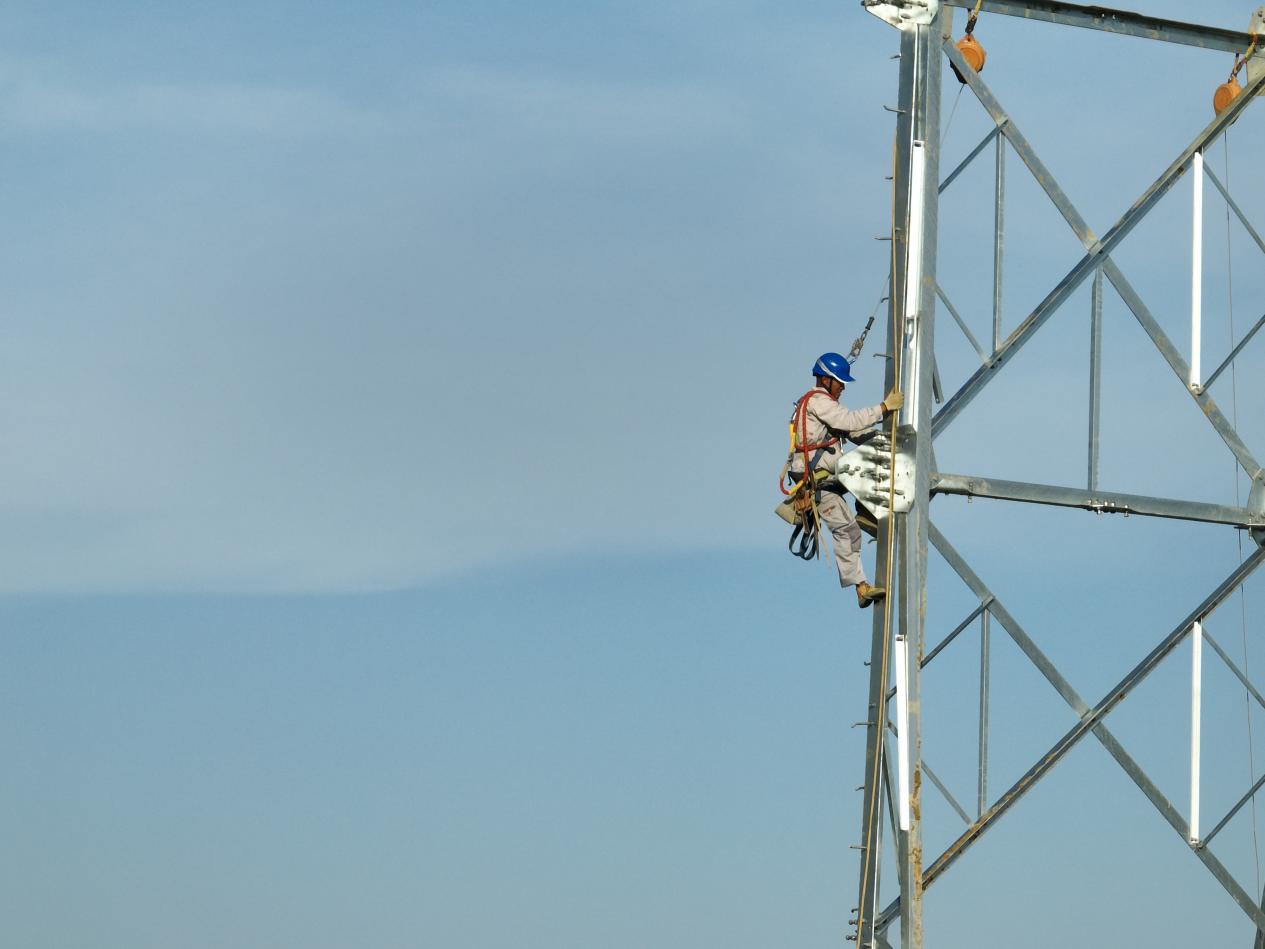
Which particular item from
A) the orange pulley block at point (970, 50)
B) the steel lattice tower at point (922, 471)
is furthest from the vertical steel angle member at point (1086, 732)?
the orange pulley block at point (970, 50)

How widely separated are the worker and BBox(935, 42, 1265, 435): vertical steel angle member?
849mm

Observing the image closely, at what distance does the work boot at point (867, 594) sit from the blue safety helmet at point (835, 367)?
1.78 metres

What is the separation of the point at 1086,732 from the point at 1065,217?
4.48 meters

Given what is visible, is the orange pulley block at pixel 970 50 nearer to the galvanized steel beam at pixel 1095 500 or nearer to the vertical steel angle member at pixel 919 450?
the vertical steel angle member at pixel 919 450

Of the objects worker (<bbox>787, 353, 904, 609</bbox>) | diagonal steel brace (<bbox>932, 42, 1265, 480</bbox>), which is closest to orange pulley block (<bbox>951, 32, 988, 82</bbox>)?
diagonal steel brace (<bbox>932, 42, 1265, 480</bbox>)

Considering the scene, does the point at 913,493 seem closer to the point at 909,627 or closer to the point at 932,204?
the point at 909,627

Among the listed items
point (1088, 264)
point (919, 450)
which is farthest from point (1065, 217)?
point (919, 450)

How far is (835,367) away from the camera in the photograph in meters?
19.4

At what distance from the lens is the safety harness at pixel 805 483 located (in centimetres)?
1936

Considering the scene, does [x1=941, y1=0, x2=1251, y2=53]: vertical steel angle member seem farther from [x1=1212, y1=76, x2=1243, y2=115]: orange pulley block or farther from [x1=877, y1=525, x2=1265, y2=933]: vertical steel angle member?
[x1=877, y1=525, x2=1265, y2=933]: vertical steel angle member

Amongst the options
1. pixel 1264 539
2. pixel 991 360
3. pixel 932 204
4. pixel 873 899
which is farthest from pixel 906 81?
pixel 873 899

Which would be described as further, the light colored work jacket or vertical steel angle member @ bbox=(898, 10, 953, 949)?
the light colored work jacket

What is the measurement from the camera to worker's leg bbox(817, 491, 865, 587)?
19312 mm

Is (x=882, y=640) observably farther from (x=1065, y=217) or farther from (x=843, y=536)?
(x=1065, y=217)
